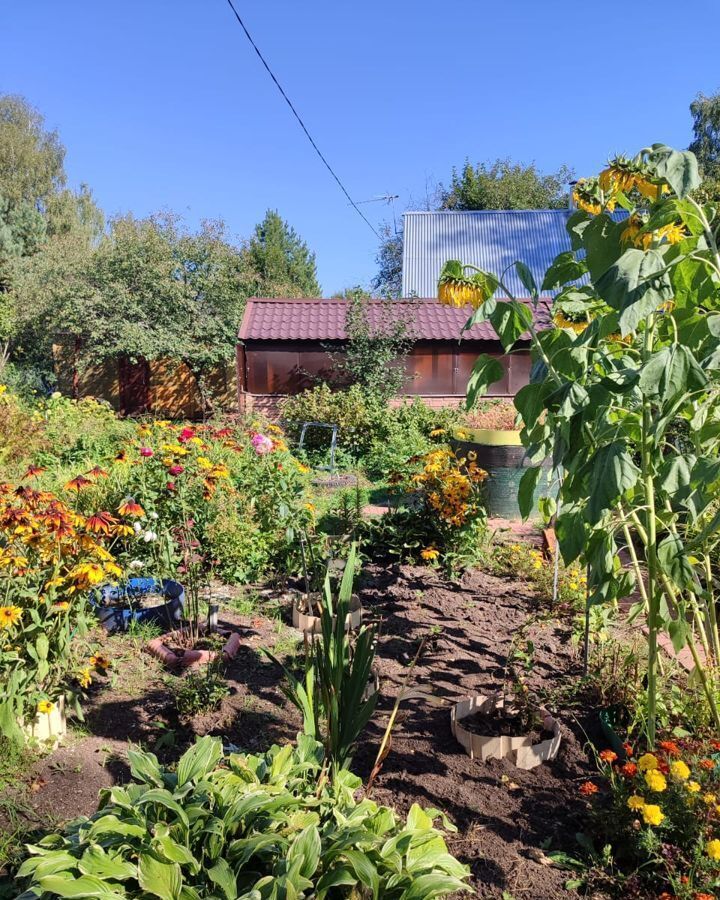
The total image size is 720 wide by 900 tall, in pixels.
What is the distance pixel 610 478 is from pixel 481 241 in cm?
2015

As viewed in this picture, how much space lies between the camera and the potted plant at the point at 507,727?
8.55ft

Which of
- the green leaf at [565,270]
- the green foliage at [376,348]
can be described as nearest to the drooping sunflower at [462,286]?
the green leaf at [565,270]

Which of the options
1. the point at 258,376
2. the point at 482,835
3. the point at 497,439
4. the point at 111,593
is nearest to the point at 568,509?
the point at 482,835

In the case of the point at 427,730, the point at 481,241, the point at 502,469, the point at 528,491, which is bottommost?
the point at 427,730

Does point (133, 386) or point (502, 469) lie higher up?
point (133, 386)

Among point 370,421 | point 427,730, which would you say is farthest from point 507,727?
point 370,421

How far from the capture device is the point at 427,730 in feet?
9.46

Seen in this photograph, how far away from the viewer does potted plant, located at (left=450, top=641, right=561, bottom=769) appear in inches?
103

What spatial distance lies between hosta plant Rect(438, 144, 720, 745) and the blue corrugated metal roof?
17088 mm

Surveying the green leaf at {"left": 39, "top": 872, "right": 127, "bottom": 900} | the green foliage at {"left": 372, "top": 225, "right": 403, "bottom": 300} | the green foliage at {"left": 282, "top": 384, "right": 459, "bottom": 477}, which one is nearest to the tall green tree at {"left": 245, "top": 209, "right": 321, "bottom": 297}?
the green foliage at {"left": 372, "top": 225, "right": 403, "bottom": 300}

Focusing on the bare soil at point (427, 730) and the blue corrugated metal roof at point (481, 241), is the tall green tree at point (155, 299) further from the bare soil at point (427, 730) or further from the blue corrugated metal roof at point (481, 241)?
the bare soil at point (427, 730)

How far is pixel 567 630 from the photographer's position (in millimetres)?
3898

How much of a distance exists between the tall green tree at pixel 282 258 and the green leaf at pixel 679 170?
29968mm

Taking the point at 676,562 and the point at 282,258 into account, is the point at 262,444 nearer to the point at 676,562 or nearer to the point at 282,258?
the point at 676,562
